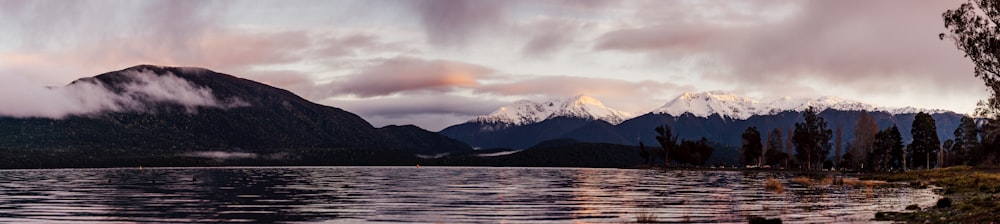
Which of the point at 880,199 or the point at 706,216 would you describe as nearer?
the point at 706,216

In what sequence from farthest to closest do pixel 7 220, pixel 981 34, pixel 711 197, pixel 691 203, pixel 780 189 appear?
pixel 780 189 → pixel 711 197 → pixel 691 203 → pixel 981 34 → pixel 7 220

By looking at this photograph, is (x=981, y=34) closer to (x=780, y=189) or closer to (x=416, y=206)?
(x=780, y=189)

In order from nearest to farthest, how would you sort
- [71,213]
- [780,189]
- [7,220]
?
1. [7,220]
2. [71,213]
3. [780,189]

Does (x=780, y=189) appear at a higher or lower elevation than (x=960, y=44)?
lower

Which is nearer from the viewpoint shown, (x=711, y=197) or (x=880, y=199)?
(x=880, y=199)

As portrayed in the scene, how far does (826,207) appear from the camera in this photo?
76.4 meters

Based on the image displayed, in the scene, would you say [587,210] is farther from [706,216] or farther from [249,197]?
[249,197]

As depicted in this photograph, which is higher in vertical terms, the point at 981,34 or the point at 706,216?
the point at 981,34

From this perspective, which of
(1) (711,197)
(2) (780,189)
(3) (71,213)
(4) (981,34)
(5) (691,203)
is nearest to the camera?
(3) (71,213)

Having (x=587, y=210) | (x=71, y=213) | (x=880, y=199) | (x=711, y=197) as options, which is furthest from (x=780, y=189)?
(x=71, y=213)

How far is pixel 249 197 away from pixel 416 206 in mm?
29518

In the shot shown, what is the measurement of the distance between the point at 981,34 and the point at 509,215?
45031mm

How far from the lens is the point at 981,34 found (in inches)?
3135

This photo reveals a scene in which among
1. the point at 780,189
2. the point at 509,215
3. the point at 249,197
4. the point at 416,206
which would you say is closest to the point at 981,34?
the point at 780,189
